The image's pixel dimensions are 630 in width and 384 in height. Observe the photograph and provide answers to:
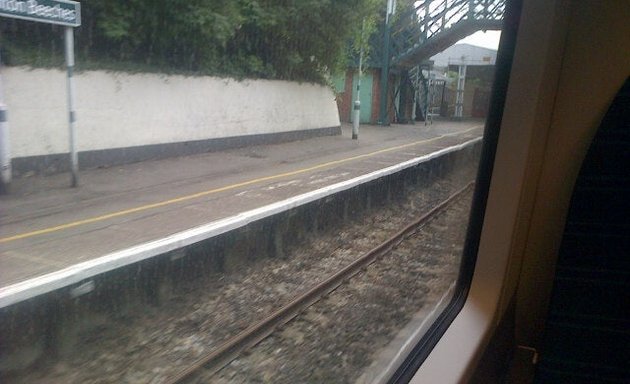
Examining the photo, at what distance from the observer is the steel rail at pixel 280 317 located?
2529 millimetres

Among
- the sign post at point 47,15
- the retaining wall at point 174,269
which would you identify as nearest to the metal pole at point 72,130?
the sign post at point 47,15

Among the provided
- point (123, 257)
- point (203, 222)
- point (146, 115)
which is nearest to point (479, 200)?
point (123, 257)

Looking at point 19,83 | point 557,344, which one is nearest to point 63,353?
point 19,83

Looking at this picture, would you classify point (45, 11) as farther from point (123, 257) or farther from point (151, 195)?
point (151, 195)

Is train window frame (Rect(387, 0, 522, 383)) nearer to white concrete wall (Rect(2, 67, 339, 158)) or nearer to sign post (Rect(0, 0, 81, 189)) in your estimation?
sign post (Rect(0, 0, 81, 189))

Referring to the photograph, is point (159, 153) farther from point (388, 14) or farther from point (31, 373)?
point (31, 373)

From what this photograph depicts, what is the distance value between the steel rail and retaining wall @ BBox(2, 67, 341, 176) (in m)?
1.10

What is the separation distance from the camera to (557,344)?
2463 millimetres

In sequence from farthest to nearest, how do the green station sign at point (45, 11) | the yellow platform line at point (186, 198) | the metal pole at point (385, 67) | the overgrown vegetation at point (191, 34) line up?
the metal pole at point (385, 67) < the yellow platform line at point (186, 198) < the overgrown vegetation at point (191, 34) < the green station sign at point (45, 11)

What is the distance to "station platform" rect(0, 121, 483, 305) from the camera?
87.6 inches

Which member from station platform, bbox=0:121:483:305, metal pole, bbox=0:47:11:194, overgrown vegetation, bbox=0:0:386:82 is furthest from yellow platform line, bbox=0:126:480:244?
overgrown vegetation, bbox=0:0:386:82

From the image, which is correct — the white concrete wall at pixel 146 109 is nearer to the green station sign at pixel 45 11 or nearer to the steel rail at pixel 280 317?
the green station sign at pixel 45 11

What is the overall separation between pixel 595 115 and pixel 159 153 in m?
4.30

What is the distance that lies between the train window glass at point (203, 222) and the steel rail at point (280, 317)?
0.6 inches
